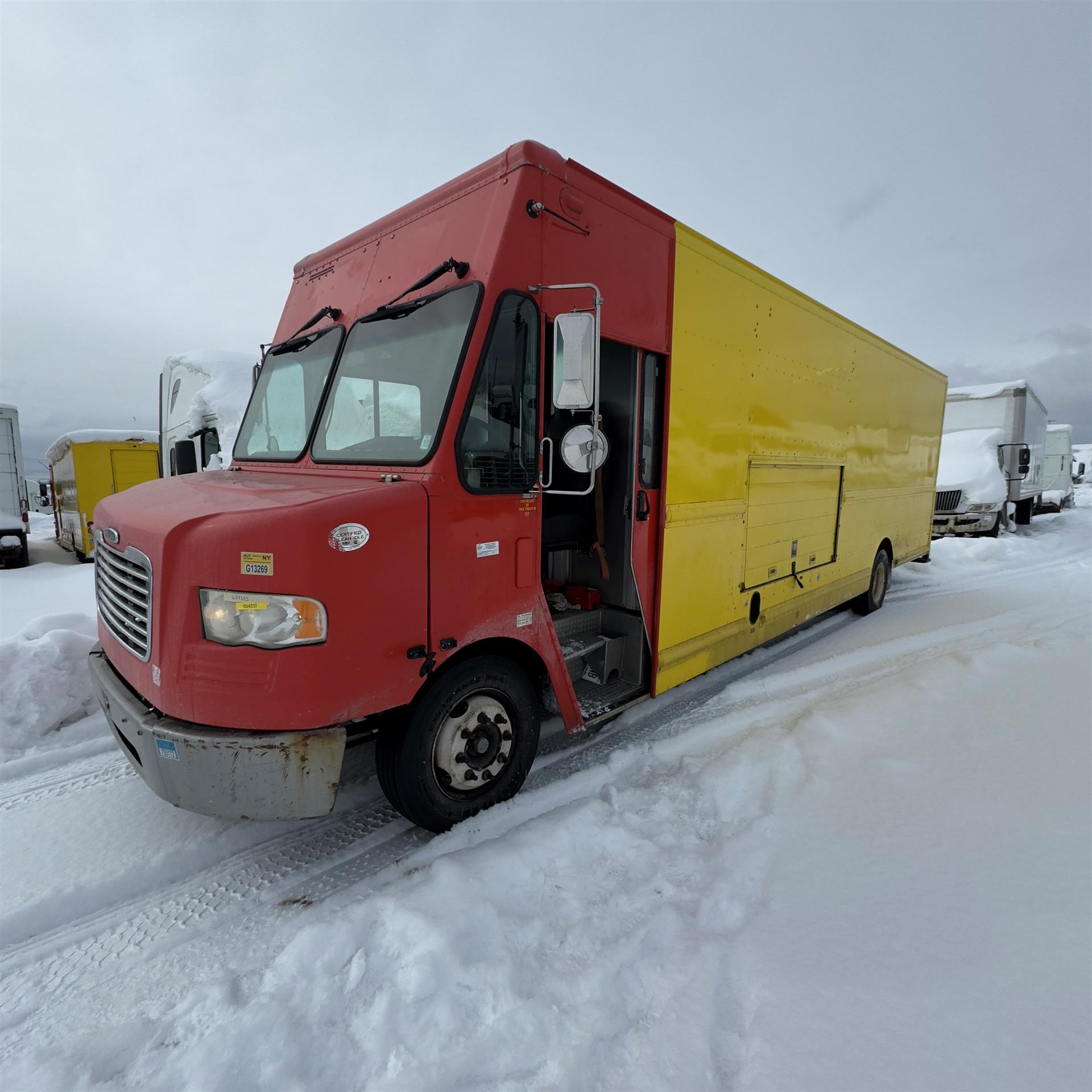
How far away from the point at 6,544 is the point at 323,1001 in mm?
14243

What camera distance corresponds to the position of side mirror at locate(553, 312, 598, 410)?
2.72m

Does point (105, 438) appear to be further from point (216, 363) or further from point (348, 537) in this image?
point (348, 537)

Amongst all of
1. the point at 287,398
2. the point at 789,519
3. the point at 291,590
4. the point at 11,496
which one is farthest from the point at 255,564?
the point at 11,496

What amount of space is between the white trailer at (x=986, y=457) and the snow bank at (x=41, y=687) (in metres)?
15.2

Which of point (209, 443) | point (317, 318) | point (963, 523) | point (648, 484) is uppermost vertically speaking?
point (317, 318)

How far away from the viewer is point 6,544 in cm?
1206

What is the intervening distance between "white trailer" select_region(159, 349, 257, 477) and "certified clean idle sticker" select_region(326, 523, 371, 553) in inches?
330

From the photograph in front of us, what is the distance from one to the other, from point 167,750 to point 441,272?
241 cm

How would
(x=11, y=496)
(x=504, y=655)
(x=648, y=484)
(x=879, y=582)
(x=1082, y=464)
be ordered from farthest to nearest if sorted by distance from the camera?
1. (x=1082, y=464)
2. (x=11, y=496)
3. (x=879, y=582)
4. (x=648, y=484)
5. (x=504, y=655)

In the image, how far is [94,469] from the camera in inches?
542

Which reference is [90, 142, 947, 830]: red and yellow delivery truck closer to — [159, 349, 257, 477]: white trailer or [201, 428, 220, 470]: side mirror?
[159, 349, 257, 477]: white trailer

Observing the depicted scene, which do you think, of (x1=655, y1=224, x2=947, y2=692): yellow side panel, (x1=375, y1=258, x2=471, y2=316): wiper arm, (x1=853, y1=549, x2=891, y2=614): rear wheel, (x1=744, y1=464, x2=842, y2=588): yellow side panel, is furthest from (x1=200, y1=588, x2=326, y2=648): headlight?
(x1=853, y1=549, x2=891, y2=614): rear wheel

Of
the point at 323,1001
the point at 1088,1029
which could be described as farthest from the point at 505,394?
the point at 1088,1029

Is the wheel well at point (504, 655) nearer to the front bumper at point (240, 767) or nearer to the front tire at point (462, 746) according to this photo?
the front tire at point (462, 746)
